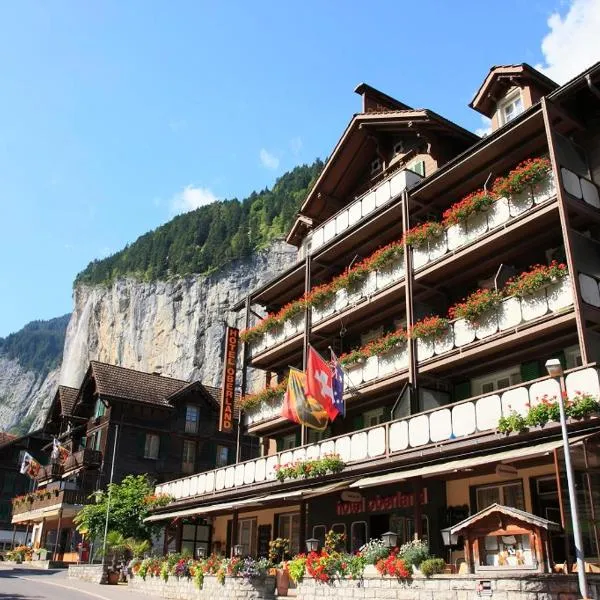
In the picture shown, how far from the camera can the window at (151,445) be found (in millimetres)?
46906

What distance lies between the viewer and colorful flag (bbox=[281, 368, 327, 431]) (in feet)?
78.6

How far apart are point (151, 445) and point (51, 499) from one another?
7015mm

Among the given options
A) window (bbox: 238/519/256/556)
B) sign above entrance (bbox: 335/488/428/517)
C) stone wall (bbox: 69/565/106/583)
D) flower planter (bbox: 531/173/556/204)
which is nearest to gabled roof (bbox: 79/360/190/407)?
stone wall (bbox: 69/565/106/583)

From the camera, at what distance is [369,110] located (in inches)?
1233

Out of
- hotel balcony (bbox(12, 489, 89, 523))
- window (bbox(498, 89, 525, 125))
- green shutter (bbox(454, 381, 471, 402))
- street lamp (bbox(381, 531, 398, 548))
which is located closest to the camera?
street lamp (bbox(381, 531, 398, 548))

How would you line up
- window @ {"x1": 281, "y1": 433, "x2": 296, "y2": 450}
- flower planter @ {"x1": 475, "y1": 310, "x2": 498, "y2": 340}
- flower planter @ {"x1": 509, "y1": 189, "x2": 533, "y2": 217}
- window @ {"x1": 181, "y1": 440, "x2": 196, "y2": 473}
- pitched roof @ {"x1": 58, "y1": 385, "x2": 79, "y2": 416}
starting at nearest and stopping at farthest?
flower planter @ {"x1": 475, "y1": 310, "x2": 498, "y2": 340} < flower planter @ {"x1": 509, "y1": 189, "x2": 533, "y2": 217} < window @ {"x1": 281, "y1": 433, "x2": 296, "y2": 450} < window @ {"x1": 181, "y1": 440, "x2": 196, "y2": 473} < pitched roof @ {"x1": 58, "y1": 385, "x2": 79, "y2": 416}

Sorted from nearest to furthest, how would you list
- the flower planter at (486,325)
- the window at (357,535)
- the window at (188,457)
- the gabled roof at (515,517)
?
1. the gabled roof at (515,517)
2. the flower planter at (486,325)
3. the window at (357,535)
4. the window at (188,457)

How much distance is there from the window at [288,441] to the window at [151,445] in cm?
1798

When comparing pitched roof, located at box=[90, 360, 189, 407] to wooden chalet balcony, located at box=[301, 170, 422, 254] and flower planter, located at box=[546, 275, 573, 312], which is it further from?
flower planter, located at box=[546, 275, 573, 312]

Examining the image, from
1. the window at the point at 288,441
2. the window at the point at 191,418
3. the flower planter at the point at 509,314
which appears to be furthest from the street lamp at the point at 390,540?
the window at the point at 191,418

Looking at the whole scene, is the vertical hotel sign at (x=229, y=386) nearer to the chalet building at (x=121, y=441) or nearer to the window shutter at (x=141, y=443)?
the chalet building at (x=121, y=441)

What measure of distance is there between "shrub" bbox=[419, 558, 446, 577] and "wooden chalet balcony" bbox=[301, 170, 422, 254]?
13.7 m

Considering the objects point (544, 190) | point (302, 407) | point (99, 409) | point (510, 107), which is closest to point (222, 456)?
point (99, 409)

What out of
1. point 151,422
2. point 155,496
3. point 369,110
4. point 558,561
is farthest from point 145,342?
point 558,561
